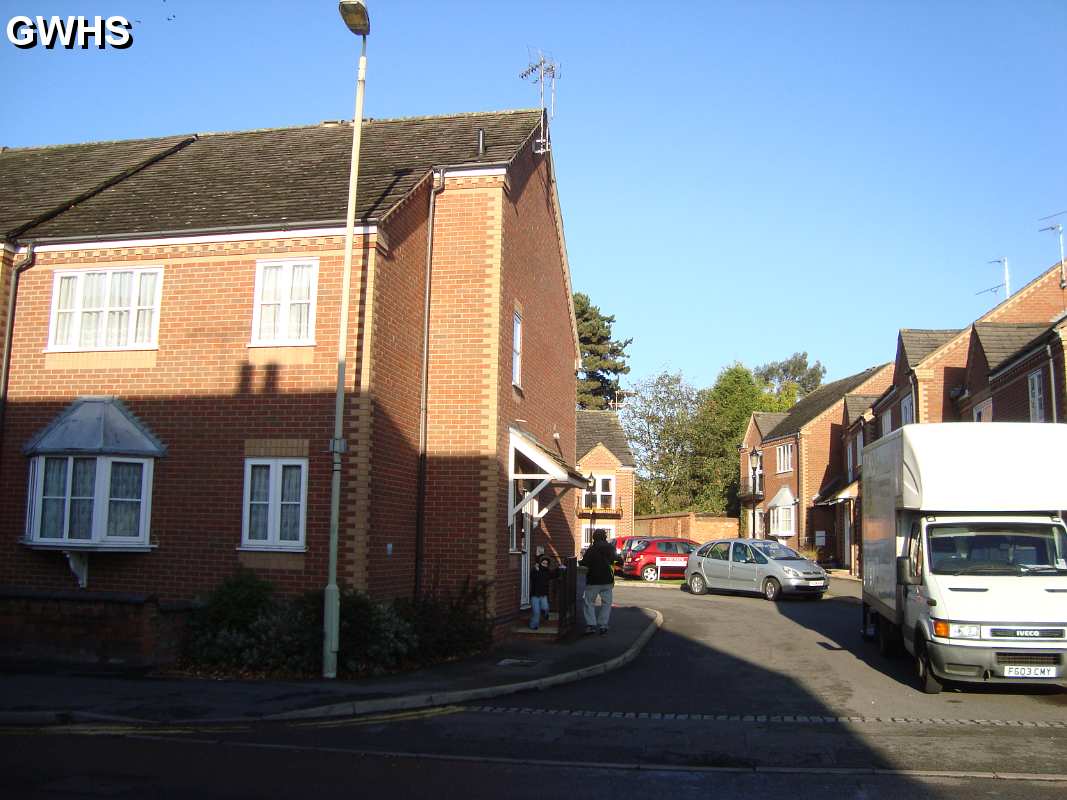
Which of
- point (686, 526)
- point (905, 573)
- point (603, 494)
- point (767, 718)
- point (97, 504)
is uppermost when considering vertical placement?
point (603, 494)

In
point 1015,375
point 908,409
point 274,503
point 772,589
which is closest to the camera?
point 274,503

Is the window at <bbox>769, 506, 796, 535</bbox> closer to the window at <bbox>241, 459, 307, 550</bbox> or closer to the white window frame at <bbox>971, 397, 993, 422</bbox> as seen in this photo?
the white window frame at <bbox>971, 397, 993, 422</bbox>

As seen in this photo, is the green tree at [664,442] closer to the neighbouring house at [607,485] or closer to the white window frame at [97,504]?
the neighbouring house at [607,485]

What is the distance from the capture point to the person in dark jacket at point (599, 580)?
17188mm

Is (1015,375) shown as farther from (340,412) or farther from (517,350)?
(340,412)

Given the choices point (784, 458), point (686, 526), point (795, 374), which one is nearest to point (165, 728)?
point (686, 526)

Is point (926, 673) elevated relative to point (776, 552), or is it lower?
lower

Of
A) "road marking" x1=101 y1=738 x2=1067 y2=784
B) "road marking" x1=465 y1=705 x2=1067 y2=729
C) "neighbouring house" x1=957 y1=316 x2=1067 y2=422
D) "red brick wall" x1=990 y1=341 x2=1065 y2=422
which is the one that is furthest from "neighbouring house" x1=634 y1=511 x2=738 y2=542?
"road marking" x1=101 y1=738 x2=1067 y2=784

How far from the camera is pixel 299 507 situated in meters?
14.0

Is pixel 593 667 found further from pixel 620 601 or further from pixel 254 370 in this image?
pixel 620 601

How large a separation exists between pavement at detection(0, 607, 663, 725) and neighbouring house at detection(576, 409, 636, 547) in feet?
107

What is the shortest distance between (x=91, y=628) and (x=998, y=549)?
39.4 feet

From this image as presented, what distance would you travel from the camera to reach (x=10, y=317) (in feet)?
51.5

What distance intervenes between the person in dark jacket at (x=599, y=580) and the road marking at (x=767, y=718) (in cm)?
626
